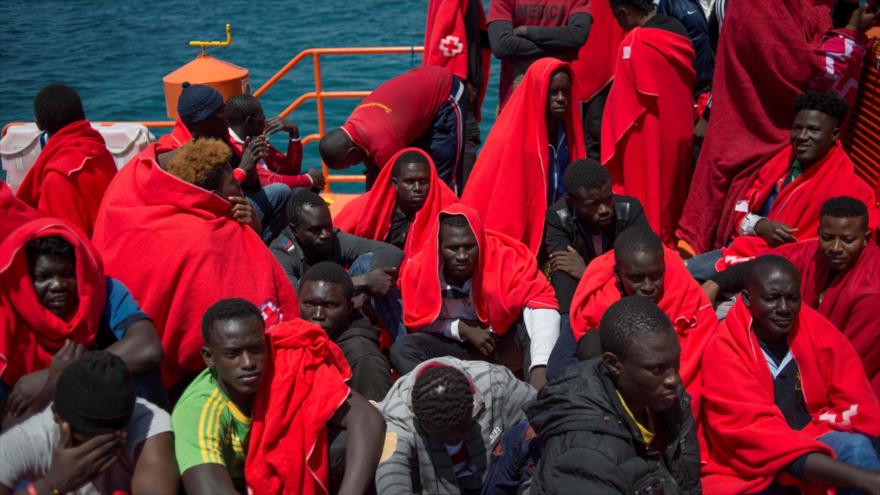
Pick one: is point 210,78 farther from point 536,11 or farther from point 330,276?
point 330,276

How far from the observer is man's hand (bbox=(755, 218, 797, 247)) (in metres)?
5.37

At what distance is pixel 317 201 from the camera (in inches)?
215

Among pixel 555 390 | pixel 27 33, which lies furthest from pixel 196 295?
pixel 27 33

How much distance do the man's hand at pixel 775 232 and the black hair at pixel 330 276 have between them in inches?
93.9

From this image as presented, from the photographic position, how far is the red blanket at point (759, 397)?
4098 millimetres

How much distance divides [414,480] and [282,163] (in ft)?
11.5

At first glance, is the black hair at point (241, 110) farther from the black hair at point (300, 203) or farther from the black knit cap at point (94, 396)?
the black knit cap at point (94, 396)

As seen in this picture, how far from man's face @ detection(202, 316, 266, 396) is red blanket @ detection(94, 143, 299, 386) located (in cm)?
65

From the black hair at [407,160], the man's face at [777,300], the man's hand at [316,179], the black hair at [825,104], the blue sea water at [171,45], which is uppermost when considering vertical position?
the black hair at [825,104]

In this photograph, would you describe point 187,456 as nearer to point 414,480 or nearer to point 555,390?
point 414,480

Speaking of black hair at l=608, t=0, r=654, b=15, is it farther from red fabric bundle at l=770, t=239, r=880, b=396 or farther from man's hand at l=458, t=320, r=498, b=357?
man's hand at l=458, t=320, r=498, b=357

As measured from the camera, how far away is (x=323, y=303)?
4.91 metres

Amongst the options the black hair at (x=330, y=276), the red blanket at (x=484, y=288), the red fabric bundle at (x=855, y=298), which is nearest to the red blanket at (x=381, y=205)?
the red blanket at (x=484, y=288)

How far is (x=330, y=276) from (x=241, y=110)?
1.95 metres
